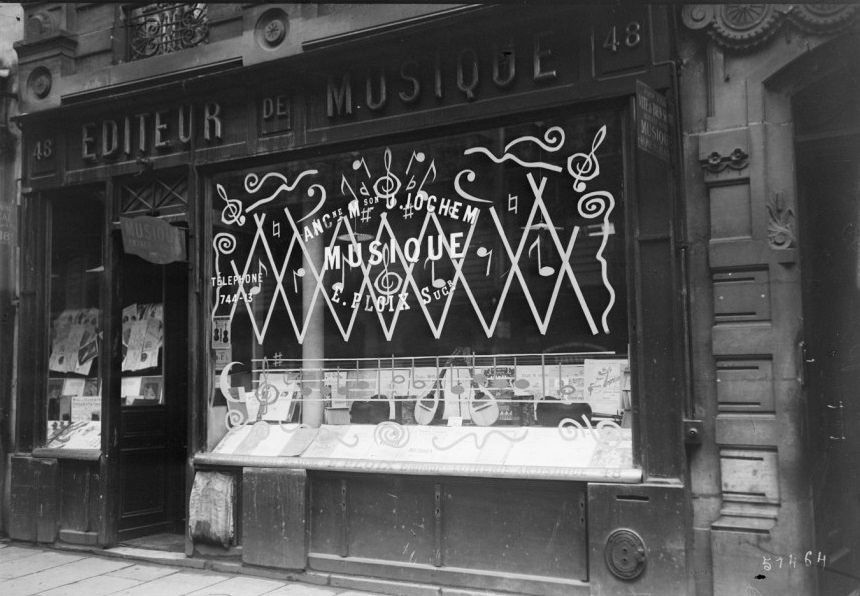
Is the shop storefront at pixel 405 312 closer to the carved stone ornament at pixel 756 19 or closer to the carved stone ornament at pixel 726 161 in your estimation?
the carved stone ornament at pixel 726 161

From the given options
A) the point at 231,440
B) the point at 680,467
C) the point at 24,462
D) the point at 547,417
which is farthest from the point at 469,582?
the point at 24,462

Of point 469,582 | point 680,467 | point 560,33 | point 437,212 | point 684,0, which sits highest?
point 560,33

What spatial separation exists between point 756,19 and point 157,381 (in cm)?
670

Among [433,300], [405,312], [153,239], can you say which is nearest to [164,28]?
[153,239]

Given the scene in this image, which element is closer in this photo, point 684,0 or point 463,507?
point 684,0

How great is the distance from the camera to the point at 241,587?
6645 mm

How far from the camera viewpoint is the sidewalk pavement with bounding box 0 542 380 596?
6.55 m

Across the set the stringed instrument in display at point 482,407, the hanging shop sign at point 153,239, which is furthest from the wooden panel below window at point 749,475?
the hanging shop sign at point 153,239

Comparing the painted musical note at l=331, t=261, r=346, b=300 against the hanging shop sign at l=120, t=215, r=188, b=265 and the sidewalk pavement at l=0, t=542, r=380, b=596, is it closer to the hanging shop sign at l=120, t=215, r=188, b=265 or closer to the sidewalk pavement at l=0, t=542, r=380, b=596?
the hanging shop sign at l=120, t=215, r=188, b=265

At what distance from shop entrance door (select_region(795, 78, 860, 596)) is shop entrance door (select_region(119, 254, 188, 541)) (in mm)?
6253

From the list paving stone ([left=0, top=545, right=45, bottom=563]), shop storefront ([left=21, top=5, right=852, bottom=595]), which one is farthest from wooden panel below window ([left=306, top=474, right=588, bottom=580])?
paving stone ([left=0, top=545, right=45, bottom=563])

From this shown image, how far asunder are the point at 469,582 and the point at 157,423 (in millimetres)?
4165

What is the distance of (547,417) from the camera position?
6.25 m

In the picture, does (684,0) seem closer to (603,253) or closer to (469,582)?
(603,253)
